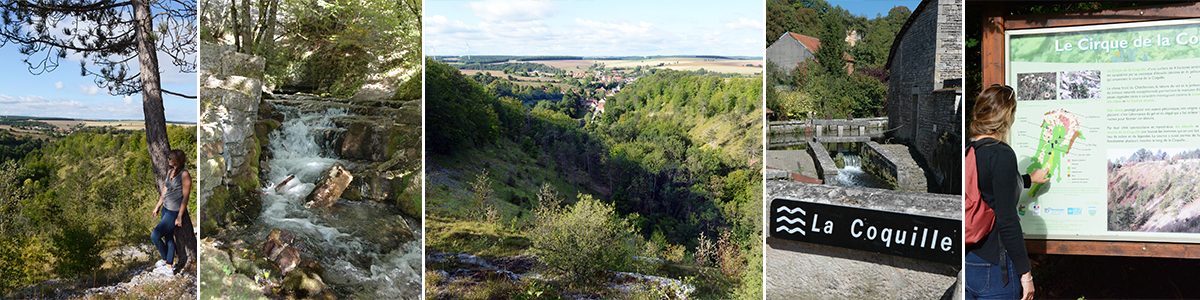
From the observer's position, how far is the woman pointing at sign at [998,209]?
2.95 m

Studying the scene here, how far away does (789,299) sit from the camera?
149 inches

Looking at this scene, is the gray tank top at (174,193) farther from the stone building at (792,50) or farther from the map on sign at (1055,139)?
the map on sign at (1055,139)

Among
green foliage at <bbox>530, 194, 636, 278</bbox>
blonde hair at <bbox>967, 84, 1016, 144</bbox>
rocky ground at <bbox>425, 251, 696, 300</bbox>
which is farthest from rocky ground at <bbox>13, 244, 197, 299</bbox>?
blonde hair at <bbox>967, 84, 1016, 144</bbox>

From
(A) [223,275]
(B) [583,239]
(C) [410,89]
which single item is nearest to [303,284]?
(A) [223,275]

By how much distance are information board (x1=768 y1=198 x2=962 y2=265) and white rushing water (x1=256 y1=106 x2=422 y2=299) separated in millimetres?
2762

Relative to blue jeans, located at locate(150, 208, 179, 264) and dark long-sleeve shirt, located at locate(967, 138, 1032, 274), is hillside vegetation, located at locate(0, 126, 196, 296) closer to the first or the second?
blue jeans, located at locate(150, 208, 179, 264)

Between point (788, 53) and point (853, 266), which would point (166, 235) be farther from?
point (853, 266)

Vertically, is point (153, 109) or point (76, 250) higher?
point (153, 109)

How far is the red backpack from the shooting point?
313 cm

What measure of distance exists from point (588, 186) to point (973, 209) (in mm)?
2578

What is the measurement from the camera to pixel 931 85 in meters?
3.45

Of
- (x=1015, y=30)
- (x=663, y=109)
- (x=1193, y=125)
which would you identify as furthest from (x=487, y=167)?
(x=1193, y=125)

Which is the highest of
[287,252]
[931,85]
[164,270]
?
[931,85]

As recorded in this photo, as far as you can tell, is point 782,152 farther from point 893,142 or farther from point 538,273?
point 538,273
